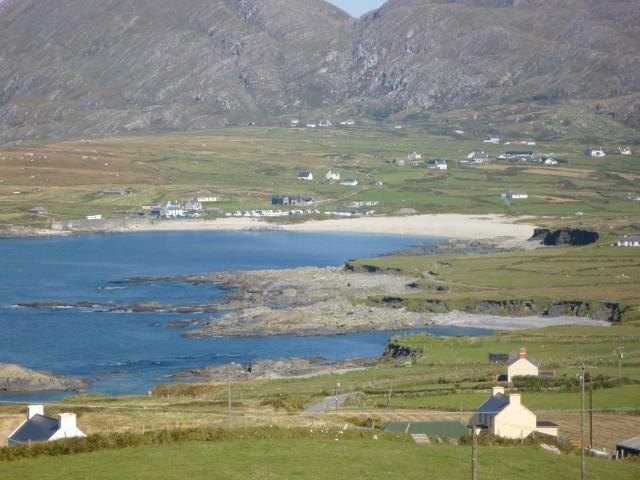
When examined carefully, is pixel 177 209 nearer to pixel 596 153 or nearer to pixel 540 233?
pixel 540 233

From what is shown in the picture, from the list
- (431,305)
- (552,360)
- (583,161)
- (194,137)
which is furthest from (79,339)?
(194,137)

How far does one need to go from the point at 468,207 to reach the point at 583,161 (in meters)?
34.0

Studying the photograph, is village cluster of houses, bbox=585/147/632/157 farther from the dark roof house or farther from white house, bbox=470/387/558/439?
the dark roof house

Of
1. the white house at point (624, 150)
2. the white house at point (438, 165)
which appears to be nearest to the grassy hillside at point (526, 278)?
the white house at point (438, 165)

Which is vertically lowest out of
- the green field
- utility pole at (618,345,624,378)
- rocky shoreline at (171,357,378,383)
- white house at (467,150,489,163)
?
rocky shoreline at (171,357,378,383)

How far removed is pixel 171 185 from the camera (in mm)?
138625

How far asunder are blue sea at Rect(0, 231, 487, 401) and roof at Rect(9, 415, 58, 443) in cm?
1988

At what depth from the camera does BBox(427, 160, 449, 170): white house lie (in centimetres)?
14762

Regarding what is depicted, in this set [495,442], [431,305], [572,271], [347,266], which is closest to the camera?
[495,442]

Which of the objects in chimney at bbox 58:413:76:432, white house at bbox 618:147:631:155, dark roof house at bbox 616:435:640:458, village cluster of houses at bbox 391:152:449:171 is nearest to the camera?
chimney at bbox 58:413:76:432

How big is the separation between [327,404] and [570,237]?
61.3m

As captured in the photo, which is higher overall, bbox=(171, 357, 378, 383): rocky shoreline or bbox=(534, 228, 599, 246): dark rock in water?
bbox=(534, 228, 599, 246): dark rock in water

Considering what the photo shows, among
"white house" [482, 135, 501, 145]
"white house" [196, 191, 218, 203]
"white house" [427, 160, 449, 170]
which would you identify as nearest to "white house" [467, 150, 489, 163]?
"white house" [427, 160, 449, 170]

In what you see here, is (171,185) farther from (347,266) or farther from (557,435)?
(557,435)
